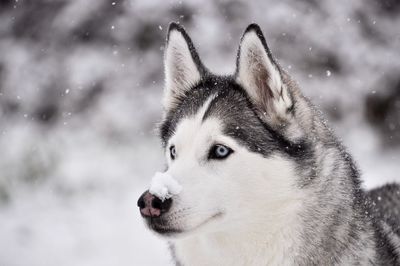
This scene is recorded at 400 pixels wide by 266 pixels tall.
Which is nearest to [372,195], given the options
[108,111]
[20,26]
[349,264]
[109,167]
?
[349,264]

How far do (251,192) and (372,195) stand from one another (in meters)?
1.46

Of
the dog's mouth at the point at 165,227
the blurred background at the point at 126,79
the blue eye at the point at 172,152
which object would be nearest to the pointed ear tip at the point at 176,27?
the blue eye at the point at 172,152

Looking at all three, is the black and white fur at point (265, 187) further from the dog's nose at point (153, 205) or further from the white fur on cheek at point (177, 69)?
the white fur on cheek at point (177, 69)

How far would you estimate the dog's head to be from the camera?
7.75 ft

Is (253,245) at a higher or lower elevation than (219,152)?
lower

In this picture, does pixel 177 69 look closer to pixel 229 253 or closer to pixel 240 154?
pixel 240 154

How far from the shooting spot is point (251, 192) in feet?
8.07

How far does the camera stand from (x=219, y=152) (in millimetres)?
2520

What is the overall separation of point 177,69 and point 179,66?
0.08ft

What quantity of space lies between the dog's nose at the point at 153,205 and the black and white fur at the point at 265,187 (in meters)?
0.02

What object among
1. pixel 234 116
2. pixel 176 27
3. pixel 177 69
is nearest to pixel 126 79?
pixel 177 69

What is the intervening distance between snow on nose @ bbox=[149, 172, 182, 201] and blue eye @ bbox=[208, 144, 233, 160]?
0.25 m

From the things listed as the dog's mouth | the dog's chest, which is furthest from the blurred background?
the dog's mouth

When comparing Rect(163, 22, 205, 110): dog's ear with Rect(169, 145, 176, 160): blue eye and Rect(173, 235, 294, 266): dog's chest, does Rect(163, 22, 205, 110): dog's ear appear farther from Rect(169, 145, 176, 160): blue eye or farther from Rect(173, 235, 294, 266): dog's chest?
Rect(173, 235, 294, 266): dog's chest
